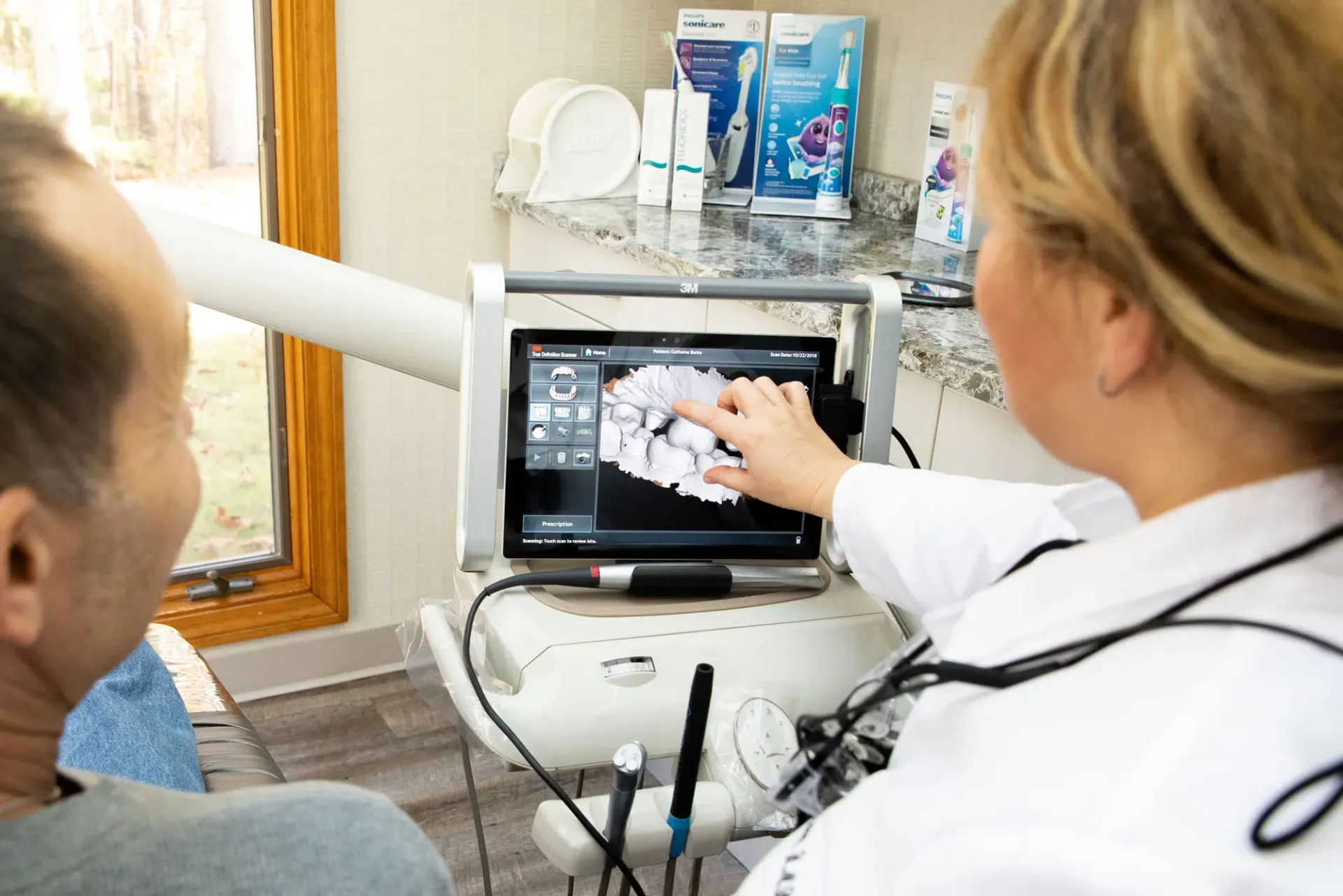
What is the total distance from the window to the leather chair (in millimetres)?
349

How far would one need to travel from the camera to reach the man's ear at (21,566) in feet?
1.49

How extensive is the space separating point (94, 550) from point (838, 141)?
6.40 ft

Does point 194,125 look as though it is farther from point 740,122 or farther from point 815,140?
point 815,140

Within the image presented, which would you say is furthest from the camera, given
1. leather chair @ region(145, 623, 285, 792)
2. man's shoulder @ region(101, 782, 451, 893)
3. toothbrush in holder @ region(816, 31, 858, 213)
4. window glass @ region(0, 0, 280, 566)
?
toothbrush in holder @ region(816, 31, 858, 213)

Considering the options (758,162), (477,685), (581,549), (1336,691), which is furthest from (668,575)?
(758,162)

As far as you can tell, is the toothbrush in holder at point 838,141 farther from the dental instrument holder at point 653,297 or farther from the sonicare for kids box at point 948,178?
the dental instrument holder at point 653,297

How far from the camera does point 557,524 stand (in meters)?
1.10

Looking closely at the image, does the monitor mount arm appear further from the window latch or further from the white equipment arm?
the window latch

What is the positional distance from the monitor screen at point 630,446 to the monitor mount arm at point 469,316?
3 centimetres

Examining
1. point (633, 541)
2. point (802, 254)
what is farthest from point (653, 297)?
point (802, 254)

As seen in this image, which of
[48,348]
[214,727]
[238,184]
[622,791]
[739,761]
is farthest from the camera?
[238,184]

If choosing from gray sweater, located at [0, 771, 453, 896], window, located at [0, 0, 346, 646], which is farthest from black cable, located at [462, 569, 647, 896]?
window, located at [0, 0, 346, 646]

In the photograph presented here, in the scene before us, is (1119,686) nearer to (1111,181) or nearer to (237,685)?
(1111,181)

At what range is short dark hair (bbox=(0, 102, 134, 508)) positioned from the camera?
44 cm
